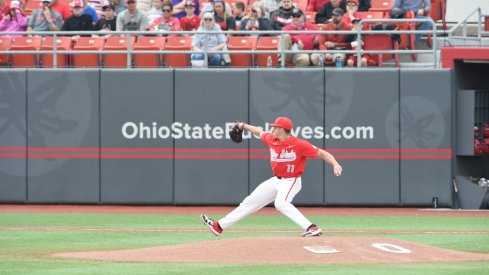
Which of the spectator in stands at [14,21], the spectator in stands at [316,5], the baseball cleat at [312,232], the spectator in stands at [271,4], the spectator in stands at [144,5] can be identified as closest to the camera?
the baseball cleat at [312,232]

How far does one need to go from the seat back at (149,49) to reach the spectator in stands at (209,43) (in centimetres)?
73

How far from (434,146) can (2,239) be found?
373 inches

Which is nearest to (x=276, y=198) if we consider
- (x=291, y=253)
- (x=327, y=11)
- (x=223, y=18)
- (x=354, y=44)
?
(x=291, y=253)

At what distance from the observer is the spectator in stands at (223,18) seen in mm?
23500

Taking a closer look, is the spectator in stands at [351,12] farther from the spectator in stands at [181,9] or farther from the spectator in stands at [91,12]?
the spectator in stands at [91,12]

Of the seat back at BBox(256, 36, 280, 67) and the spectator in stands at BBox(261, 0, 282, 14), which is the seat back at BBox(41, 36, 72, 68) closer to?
the seat back at BBox(256, 36, 280, 67)

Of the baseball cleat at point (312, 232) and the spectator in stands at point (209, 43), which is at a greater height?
the spectator in stands at point (209, 43)

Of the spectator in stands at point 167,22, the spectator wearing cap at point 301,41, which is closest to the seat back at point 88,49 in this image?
the spectator in stands at point 167,22

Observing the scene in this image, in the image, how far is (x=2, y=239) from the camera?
1652cm

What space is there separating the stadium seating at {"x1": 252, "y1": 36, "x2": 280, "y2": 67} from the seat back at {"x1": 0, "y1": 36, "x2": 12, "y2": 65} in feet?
17.6

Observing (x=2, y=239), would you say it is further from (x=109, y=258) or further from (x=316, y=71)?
(x=316, y=71)

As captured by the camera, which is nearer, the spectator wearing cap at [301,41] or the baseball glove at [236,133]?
the baseball glove at [236,133]

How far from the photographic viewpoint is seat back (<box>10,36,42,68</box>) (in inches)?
922

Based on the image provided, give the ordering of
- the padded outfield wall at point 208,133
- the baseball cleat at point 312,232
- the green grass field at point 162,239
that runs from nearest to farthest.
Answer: the green grass field at point 162,239, the baseball cleat at point 312,232, the padded outfield wall at point 208,133
